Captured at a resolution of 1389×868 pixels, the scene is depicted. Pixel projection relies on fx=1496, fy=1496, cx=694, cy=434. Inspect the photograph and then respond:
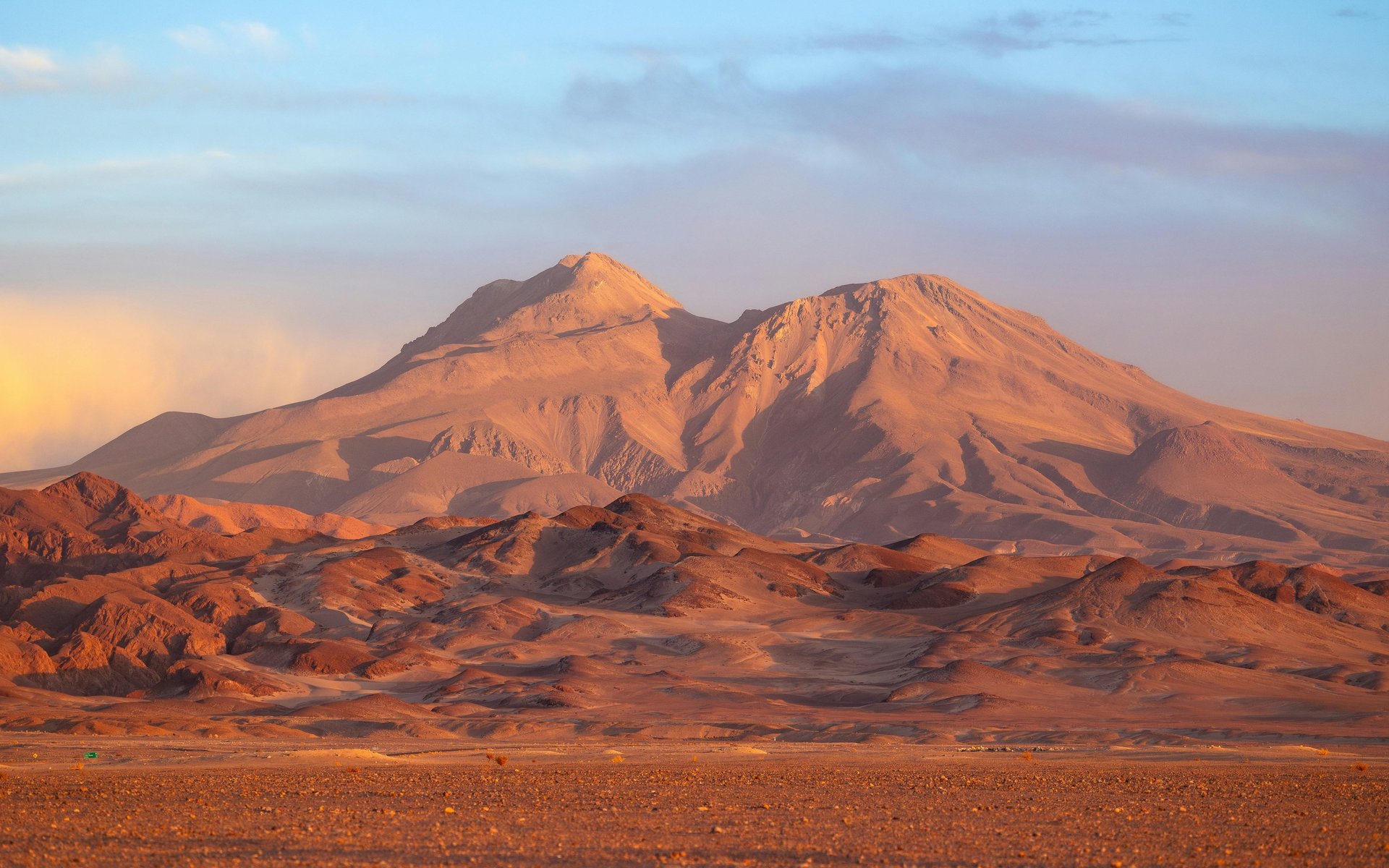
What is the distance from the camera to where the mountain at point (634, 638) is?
7419cm

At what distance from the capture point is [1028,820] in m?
28.5

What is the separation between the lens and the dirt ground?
77.9 ft

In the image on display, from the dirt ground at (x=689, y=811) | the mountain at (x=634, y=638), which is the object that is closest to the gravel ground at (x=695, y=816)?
the dirt ground at (x=689, y=811)

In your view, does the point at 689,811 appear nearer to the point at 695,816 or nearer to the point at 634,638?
the point at 695,816

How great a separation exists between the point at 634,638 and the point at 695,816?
80.6 metres

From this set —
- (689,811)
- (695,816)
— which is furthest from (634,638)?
(695,816)

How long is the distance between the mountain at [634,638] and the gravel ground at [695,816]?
2625 centimetres

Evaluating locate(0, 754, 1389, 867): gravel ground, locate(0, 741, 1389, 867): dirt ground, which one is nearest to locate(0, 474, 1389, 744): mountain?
locate(0, 741, 1389, 867): dirt ground

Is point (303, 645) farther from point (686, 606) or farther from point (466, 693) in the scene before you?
point (686, 606)

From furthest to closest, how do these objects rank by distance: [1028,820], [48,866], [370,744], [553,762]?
[370,744]
[553,762]
[1028,820]
[48,866]

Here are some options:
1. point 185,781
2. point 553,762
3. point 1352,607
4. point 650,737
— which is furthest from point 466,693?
point 1352,607

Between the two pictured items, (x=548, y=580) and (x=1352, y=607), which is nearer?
(x=1352, y=607)

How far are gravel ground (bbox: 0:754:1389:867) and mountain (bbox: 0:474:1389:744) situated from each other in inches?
1033

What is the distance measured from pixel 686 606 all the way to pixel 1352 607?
54.7 m
